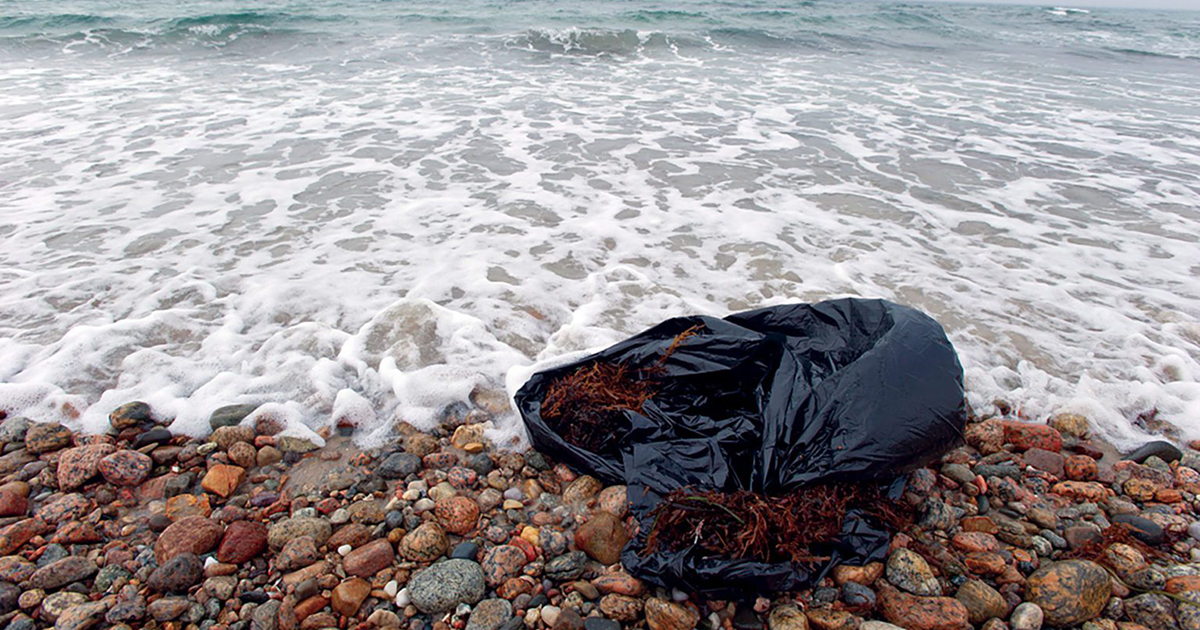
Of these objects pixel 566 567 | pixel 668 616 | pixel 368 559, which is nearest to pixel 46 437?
pixel 368 559

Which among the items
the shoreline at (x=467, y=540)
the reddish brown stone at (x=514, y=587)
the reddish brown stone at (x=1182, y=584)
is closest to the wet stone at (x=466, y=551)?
the shoreline at (x=467, y=540)

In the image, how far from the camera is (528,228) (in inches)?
189

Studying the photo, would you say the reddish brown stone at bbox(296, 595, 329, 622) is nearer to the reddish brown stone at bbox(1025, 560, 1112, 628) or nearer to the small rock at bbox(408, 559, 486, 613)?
the small rock at bbox(408, 559, 486, 613)

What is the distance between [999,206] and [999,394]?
10.2ft

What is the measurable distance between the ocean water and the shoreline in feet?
0.88

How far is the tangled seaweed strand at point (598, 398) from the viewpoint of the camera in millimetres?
2426

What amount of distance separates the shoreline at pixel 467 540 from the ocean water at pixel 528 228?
0.88 feet

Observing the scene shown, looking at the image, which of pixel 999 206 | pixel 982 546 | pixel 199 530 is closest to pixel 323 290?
pixel 199 530

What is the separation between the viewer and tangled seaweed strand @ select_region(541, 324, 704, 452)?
2.43 m

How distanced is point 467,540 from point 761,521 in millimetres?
1002

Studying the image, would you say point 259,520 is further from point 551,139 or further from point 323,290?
point 551,139

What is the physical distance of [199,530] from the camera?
210cm

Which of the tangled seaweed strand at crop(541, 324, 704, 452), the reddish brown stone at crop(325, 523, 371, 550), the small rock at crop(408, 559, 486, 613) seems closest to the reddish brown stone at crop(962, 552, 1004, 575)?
the tangled seaweed strand at crop(541, 324, 704, 452)

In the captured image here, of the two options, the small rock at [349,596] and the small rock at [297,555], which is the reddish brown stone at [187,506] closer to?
the small rock at [297,555]
